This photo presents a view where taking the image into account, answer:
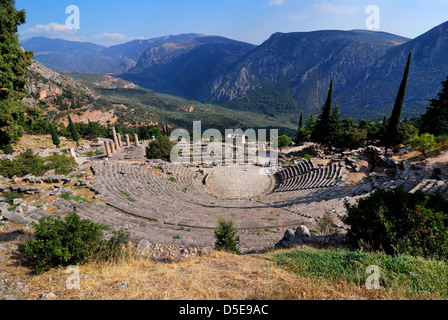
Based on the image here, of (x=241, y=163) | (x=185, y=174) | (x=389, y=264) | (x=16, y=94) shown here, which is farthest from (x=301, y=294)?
(x=241, y=163)

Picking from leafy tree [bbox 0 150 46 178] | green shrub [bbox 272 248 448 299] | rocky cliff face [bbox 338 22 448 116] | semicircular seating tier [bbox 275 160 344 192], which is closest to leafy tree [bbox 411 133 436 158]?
semicircular seating tier [bbox 275 160 344 192]

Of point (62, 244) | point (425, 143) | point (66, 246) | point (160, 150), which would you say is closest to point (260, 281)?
point (66, 246)

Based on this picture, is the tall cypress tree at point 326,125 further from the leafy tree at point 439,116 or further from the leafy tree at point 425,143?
the leafy tree at point 425,143

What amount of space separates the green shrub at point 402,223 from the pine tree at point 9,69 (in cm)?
1438

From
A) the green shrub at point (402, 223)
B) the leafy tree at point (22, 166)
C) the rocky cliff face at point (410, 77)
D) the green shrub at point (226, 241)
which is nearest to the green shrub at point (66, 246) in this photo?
the green shrub at point (226, 241)

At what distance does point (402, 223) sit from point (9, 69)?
15.3 metres

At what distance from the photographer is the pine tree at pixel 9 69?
24.9ft

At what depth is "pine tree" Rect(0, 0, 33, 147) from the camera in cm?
759

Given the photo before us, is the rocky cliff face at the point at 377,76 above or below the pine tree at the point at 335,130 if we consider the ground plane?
above

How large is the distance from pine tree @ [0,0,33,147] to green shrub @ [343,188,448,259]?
14.4m

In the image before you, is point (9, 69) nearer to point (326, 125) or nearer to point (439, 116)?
point (326, 125)

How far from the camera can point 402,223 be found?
6523 mm

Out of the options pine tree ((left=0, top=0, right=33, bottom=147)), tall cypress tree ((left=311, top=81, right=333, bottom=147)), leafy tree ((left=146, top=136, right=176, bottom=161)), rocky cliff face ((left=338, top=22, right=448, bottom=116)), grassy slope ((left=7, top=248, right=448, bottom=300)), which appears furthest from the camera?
rocky cliff face ((left=338, top=22, right=448, bottom=116))

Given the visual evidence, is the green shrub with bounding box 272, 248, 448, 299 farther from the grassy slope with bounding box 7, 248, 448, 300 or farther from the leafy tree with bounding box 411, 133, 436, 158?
the leafy tree with bounding box 411, 133, 436, 158
